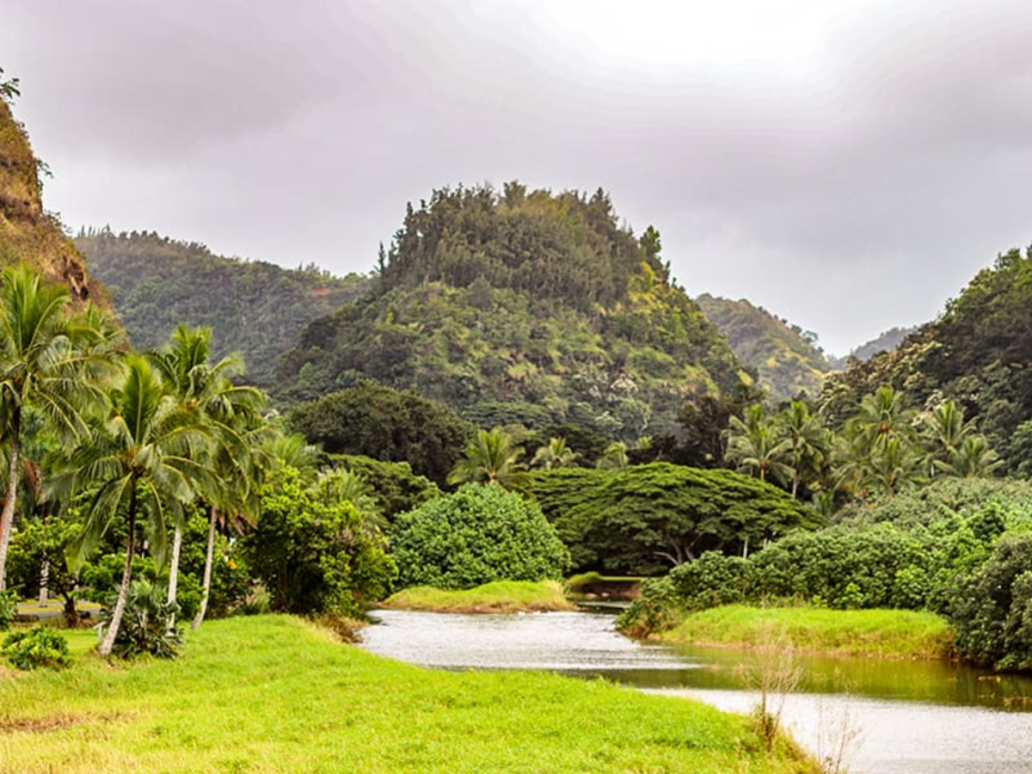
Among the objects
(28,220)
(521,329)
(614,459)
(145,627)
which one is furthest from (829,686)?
(521,329)

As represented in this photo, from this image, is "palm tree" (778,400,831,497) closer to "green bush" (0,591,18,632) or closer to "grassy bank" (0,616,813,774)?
"grassy bank" (0,616,813,774)

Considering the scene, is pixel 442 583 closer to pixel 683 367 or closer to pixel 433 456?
pixel 433 456

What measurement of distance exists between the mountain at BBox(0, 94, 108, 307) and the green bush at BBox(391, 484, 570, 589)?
24.8m

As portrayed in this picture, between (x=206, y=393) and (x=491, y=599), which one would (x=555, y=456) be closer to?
(x=491, y=599)

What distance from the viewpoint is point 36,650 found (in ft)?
96.4

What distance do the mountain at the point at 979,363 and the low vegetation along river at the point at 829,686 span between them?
47465mm

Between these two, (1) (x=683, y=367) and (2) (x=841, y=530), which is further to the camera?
(1) (x=683, y=367)

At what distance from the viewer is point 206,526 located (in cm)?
4691

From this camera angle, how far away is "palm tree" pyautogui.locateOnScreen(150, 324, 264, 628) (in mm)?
37625

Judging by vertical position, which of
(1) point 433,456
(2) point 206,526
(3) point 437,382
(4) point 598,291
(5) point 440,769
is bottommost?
(5) point 440,769

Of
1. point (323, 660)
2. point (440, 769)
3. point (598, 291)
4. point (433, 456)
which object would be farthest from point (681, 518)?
point (598, 291)

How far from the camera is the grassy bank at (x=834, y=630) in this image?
44.3 meters

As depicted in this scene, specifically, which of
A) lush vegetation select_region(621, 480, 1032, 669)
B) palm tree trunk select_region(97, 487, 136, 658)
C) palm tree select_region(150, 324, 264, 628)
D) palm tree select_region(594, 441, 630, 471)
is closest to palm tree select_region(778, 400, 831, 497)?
palm tree select_region(594, 441, 630, 471)

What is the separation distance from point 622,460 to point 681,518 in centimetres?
2540
